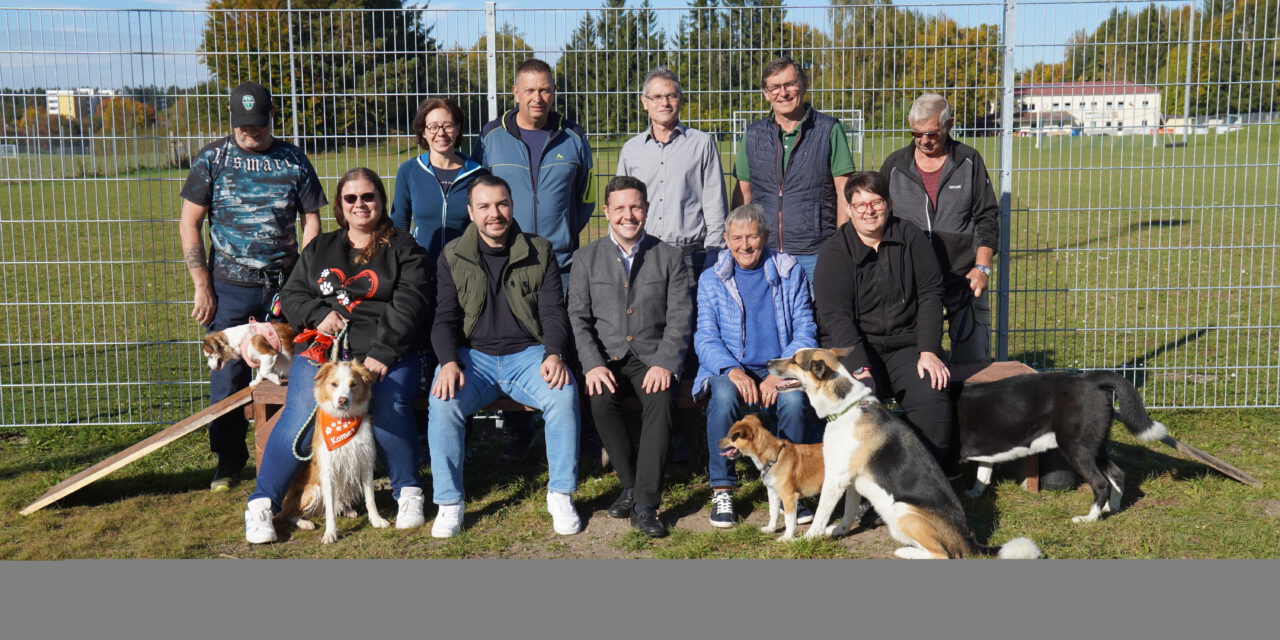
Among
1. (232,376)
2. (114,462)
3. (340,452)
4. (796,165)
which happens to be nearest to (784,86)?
(796,165)

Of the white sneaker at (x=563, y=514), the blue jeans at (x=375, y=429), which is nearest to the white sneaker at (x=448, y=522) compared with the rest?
the blue jeans at (x=375, y=429)

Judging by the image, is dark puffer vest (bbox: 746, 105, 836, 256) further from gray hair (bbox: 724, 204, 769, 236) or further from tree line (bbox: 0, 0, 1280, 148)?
tree line (bbox: 0, 0, 1280, 148)

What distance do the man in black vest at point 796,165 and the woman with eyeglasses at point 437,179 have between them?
1.65 m

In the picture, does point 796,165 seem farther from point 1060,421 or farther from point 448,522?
point 448,522

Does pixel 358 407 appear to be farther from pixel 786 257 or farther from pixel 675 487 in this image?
pixel 786 257

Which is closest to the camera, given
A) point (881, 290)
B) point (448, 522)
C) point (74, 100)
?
point (448, 522)

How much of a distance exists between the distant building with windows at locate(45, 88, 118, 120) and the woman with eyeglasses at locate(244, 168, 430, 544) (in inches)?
87.7

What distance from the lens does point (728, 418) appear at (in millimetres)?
4914

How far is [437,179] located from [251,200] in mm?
1026

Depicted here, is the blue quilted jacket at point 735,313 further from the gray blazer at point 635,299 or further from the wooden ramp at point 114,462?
the wooden ramp at point 114,462

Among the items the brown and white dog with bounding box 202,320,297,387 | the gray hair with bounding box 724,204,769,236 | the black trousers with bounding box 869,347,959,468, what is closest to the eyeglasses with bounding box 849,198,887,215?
the gray hair with bounding box 724,204,769,236

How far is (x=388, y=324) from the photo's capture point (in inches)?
197

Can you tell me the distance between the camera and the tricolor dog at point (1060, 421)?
191 inches

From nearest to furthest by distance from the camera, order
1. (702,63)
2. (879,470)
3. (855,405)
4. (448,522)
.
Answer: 1. (879,470)
2. (855,405)
3. (448,522)
4. (702,63)
